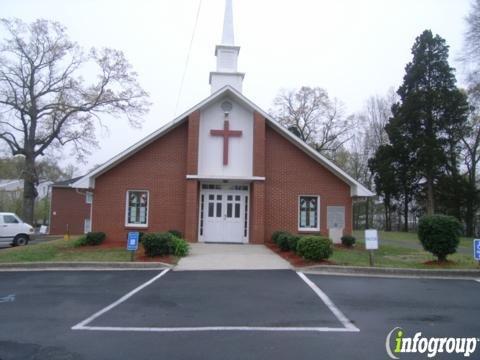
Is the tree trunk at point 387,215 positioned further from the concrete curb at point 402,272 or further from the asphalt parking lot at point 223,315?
the asphalt parking lot at point 223,315

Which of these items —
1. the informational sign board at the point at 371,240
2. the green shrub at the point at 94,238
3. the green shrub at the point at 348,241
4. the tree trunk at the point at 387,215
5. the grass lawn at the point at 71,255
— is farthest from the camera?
the tree trunk at the point at 387,215

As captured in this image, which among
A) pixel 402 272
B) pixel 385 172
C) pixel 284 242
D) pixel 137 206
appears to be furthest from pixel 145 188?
pixel 385 172

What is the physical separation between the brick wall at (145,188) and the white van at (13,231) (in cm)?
664

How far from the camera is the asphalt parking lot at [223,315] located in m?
6.18

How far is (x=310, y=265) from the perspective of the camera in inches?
540

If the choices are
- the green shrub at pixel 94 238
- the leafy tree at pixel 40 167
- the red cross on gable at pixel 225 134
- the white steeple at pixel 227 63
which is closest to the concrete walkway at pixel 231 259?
the green shrub at pixel 94 238

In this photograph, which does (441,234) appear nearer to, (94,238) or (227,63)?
(94,238)

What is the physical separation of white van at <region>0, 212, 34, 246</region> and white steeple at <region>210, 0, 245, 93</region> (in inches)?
492

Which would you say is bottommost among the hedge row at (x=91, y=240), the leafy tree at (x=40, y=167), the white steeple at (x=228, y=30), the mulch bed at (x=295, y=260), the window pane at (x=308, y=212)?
the mulch bed at (x=295, y=260)

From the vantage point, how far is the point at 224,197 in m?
22.2

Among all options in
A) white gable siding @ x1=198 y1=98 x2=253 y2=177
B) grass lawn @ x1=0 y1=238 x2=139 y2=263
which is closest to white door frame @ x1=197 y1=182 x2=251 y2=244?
white gable siding @ x1=198 y1=98 x2=253 y2=177

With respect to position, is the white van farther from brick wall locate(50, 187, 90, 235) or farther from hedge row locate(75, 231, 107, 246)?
brick wall locate(50, 187, 90, 235)

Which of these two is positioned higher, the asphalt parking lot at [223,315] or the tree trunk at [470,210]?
the tree trunk at [470,210]

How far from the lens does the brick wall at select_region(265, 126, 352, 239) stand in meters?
21.9
